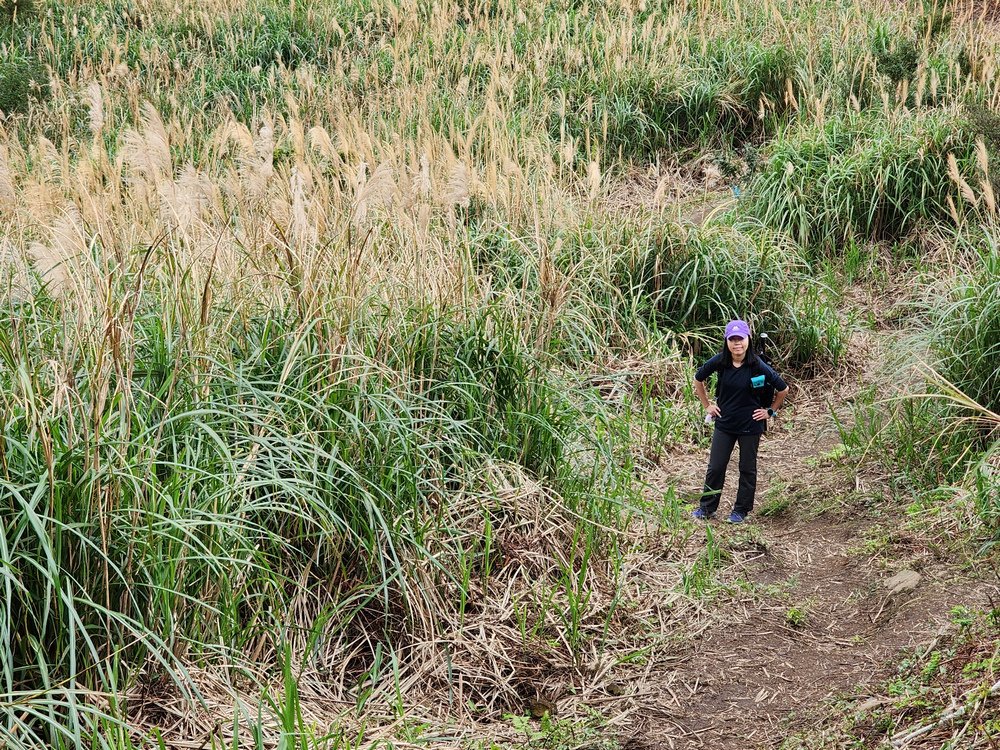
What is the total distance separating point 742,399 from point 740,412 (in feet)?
0.26

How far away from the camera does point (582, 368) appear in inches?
256

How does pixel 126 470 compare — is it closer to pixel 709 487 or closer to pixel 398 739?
pixel 398 739

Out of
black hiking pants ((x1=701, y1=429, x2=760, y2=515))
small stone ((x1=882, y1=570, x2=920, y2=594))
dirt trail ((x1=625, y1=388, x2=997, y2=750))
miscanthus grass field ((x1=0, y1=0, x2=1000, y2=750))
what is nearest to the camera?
miscanthus grass field ((x1=0, y1=0, x2=1000, y2=750))

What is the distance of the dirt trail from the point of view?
3.63 meters

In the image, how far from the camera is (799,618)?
4309mm

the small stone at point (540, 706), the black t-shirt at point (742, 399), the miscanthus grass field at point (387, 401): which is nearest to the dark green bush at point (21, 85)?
the miscanthus grass field at point (387, 401)

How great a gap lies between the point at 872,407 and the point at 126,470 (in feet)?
13.9

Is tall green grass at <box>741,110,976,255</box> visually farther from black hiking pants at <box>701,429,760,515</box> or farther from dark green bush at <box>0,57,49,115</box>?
dark green bush at <box>0,57,49,115</box>

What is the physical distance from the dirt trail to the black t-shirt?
0.47 meters

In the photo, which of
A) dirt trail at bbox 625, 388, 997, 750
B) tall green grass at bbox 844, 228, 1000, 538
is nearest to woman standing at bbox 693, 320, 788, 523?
dirt trail at bbox 625, 388, 997, 750

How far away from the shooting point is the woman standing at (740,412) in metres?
5.53

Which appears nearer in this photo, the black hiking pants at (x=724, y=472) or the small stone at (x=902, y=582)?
the small stone at (x=902, y=582)

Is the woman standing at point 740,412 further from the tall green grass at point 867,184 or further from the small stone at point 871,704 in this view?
the tall green grass at point 867,184

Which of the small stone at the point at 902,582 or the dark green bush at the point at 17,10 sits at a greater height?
the dark green bush at the point at 17,10
